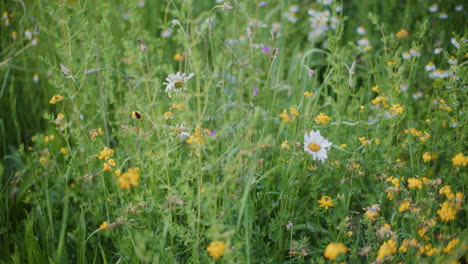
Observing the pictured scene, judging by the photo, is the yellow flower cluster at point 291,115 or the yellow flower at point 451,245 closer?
the yellow flower at point 451,245

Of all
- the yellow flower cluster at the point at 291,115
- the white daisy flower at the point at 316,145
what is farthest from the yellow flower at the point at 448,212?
the yellow flower cluster at the point at 291,115

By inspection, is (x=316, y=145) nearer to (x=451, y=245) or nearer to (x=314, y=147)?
(x=314, y=147)

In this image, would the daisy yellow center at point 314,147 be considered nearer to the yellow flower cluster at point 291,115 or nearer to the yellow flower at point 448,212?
the yellow flower cluster at point 291,115

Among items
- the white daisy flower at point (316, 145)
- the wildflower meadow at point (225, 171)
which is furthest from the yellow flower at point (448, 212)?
the white daisy flower at point (316, 145)

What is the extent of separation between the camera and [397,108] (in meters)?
1.81

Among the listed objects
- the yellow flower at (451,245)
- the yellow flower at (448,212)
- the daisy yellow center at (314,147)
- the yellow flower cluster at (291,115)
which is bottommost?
the yellow flower at (451,245)

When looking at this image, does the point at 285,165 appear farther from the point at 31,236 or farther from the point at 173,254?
the point at 31,236

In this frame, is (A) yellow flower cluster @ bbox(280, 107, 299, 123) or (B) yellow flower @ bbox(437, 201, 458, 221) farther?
(A) yellow flower cluster @ bbox(280, 107, 299, 123)

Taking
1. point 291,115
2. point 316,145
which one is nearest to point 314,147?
point 316,145

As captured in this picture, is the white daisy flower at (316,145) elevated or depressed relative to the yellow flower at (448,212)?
elevated

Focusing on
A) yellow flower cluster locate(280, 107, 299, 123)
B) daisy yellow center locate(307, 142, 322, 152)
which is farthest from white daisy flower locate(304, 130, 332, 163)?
yellow flower cluster locate(280, 107, 299, 123)

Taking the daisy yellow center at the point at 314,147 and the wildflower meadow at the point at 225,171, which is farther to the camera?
the daisy yellow center at the point at 314,147

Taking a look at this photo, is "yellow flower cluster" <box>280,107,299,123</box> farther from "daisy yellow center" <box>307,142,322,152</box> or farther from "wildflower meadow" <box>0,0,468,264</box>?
"daisy yellow center" <box>307,142,322,152</box>

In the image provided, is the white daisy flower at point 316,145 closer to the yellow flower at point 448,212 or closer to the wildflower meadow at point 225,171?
the wildflower meadow at point 225,171
